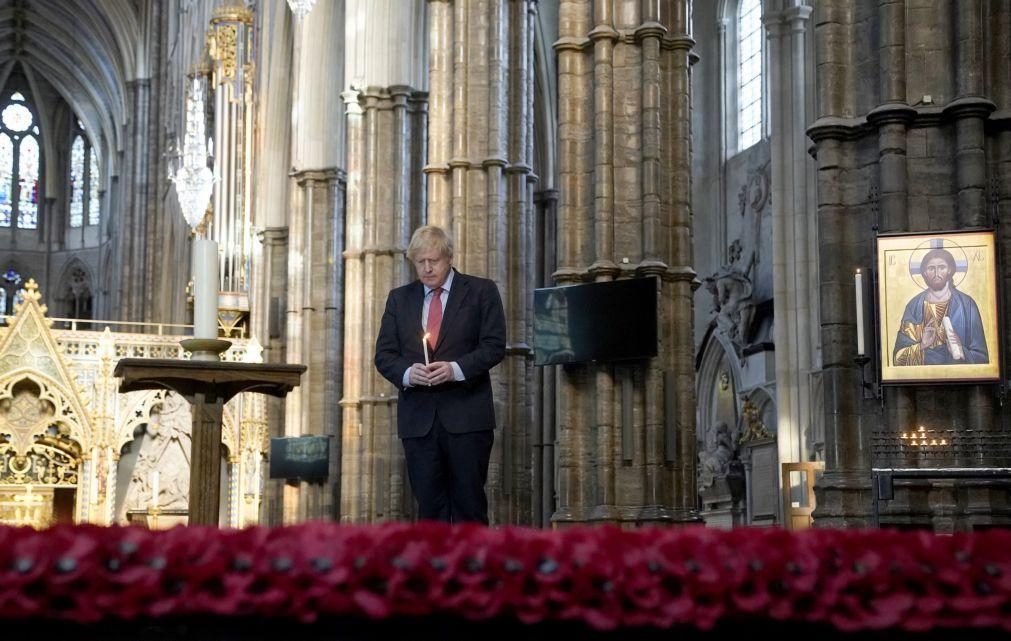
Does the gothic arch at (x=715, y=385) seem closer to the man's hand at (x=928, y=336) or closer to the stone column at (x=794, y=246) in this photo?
the stone column at (x=794, y=246)

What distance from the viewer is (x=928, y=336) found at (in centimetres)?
927

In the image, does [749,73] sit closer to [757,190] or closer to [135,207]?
[757,190]

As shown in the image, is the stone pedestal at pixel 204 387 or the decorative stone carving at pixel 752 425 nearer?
the stone pedestal at pixel 204 387

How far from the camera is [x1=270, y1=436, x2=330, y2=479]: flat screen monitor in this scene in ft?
73.3

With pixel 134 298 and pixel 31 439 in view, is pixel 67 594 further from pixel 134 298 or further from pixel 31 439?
pixel 134 298

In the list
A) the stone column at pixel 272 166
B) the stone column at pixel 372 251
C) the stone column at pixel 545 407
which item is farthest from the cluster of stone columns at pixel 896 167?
the stone column at pixel 272 166

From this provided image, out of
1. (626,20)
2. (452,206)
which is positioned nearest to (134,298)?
(452,206)

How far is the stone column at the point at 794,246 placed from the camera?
19016 mm

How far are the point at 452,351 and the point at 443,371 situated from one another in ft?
0.81

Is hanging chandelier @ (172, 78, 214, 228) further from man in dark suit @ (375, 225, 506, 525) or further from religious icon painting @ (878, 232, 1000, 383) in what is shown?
man in dark suit @ (375, 225, 506, 525)

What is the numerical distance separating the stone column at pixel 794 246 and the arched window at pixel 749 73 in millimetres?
4643

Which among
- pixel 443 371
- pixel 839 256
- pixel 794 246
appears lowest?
pixel 443 371

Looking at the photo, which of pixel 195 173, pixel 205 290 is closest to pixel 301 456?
pixel 195 173

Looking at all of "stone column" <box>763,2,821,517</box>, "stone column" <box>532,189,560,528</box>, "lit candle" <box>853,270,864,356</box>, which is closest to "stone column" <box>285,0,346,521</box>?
"stone column" <box>532,189,560,528</box>
